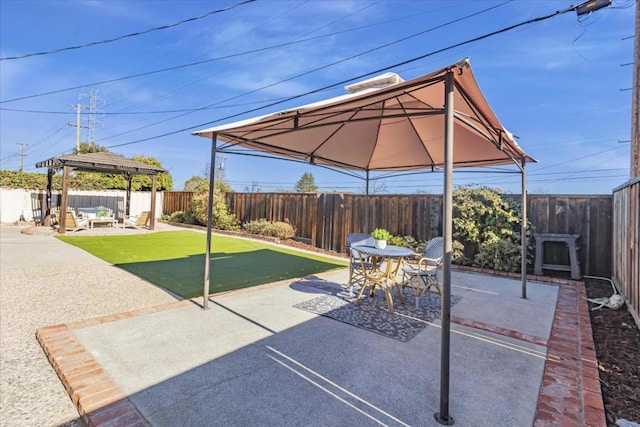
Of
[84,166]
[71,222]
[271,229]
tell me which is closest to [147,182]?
[84,166]

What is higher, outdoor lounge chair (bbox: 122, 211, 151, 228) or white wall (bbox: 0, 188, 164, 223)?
white wall (bbox: 0, 188, 164, 223)

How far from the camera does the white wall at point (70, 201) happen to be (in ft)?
47.0

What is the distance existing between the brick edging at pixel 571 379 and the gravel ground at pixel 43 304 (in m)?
2.95

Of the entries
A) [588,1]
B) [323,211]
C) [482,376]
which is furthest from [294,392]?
[323,211]

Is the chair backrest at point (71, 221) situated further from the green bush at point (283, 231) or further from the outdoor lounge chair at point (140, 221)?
the green bush at point (283, 231)

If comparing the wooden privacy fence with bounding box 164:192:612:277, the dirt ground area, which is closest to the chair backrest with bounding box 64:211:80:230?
the wooden privacy fence with bounding box 164:192:612:277

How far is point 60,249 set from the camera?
316 inches

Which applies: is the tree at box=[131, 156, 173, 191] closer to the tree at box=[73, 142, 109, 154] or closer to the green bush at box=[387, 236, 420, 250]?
the tree at box=[73, 142, 109, 154]

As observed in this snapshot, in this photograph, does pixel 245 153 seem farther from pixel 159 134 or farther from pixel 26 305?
pixel 159 134

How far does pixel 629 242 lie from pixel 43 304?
7.53 metres

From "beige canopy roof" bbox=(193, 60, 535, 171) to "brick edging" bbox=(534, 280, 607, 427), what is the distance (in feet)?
7.20

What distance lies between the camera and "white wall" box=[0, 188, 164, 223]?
14.3 metres

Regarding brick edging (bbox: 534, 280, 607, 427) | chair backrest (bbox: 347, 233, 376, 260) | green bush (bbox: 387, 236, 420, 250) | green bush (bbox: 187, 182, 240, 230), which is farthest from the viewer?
green bush (bbox: 187, 182, 240, 230)

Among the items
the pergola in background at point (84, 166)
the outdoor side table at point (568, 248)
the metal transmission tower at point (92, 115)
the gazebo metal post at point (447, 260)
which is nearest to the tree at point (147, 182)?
the pergola in background at point (84, 166)
